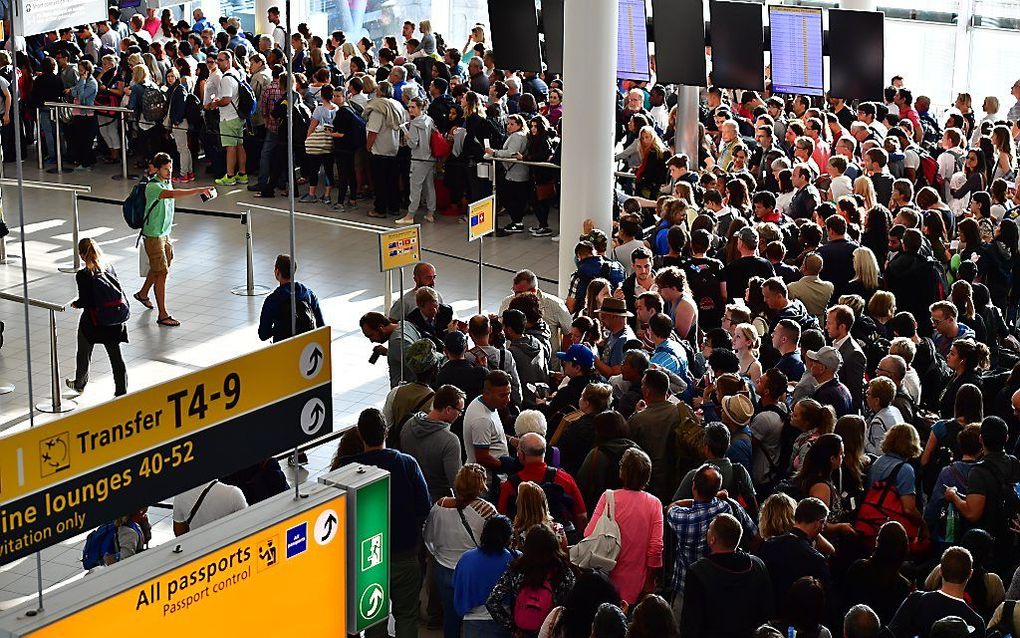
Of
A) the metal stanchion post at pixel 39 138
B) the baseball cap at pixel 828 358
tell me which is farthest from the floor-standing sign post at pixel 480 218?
the metal stanchion post at pixel 39 138

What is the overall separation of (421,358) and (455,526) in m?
1.45

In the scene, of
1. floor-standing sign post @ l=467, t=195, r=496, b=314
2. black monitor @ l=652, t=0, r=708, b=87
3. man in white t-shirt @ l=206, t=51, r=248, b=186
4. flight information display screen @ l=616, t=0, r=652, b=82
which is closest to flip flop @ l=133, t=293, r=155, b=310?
floor-standing sign post @ l=467, t=195, r=496, b=314

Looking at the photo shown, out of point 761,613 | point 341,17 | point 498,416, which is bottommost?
point 761,613

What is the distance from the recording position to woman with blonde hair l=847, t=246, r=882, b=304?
9.45 metres

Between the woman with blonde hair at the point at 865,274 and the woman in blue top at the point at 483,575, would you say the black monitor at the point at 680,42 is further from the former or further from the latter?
the woman in blue top at the point at 483,575

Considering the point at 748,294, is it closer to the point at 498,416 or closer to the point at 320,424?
the point at 498,416

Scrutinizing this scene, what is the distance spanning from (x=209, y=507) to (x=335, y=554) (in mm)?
2010

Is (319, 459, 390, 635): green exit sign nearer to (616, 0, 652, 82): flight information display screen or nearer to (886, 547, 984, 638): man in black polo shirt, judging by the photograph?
(886, 547, 984, 638): man in black polo shirt

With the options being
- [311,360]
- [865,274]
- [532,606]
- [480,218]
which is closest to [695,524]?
[532,606]

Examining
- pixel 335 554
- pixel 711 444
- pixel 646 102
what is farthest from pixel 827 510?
pixel 646 102

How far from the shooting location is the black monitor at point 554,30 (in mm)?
14547

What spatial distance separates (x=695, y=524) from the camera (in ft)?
19.4

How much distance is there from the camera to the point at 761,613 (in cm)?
542

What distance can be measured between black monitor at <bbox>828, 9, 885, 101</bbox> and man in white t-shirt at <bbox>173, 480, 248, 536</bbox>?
954 cm
